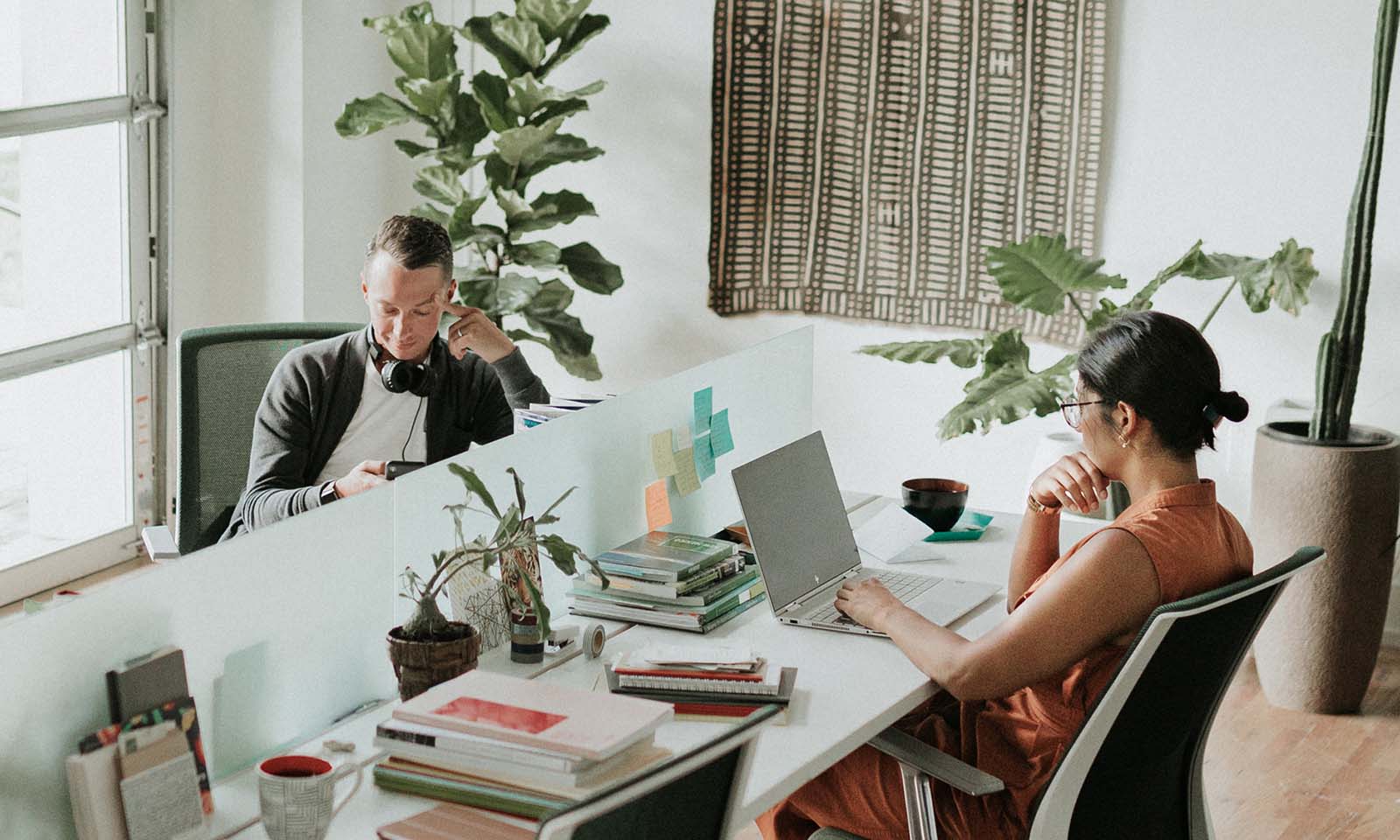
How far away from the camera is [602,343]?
506cm

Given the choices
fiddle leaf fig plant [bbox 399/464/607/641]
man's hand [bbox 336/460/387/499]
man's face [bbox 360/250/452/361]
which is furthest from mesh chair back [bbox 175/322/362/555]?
fiddle leaf fig plant [bbox 399/464/607/641]

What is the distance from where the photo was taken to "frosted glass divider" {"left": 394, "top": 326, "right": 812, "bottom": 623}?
2.04 meters

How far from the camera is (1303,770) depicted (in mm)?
3387

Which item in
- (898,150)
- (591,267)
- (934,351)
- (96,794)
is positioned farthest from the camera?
(591,267)

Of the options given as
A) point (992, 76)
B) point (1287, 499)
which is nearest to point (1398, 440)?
point (1287, 499)

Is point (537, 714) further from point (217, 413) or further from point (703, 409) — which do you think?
point (217, 413)

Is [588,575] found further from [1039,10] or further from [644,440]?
[1039,10]

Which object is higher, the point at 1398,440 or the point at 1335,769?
the point at 1398,440

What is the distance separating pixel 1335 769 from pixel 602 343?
263 cm

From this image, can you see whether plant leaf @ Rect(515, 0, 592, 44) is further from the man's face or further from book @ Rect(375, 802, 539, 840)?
book @ Rect(375, 802, 539, 840)

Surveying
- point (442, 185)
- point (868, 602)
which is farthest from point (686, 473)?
point (442, 185)

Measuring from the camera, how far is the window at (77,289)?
4.44 metres

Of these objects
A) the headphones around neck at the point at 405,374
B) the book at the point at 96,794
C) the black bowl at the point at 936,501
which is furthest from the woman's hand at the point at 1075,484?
the book at the point at 96,794

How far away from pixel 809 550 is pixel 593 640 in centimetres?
47
